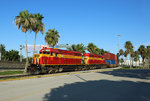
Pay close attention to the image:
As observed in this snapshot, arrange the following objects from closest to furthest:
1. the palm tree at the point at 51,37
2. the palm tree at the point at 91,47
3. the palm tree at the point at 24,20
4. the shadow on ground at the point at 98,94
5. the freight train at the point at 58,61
A: the shadow on ground at the point at 98,94 < the freight train at the point at 58,61 < the palm tree at the point at 24,20 < the palm tree at the point at 51,37 < the palm tree at the point at 91,47

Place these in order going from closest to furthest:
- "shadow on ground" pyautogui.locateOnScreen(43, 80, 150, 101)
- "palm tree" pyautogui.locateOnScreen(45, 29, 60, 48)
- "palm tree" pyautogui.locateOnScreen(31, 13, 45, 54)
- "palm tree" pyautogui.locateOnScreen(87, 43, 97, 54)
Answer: "shadow on ground" pyautogui.locateOnScreen(43, 80, 150, 101)
"palm tree" pyautogui.locateOnScreen(31, 13, 45, 54)
"palm tree" pyautogui.locateOnScreen(45, 29, 60, 48)
"palm tree" pyautogui.locateOnScreen(87, 43, 97, 54)

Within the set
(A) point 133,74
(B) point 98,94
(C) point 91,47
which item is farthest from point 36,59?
(C) point 91,47

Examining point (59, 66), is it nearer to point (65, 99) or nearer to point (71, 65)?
point (71, 65)

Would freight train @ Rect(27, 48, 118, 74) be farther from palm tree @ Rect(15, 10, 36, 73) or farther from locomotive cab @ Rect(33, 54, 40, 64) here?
palm tree @ Rect(15, 10, 36, 73)

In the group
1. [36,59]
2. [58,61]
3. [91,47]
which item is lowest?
[58,61]

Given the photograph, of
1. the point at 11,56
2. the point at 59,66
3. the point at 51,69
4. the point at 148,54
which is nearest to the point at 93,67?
the point at 59,66

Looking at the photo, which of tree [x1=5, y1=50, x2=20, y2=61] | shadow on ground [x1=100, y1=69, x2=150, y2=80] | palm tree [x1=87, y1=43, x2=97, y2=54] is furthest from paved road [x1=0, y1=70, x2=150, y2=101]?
tree [x1=5, y1=50, x2=20, y2=61]

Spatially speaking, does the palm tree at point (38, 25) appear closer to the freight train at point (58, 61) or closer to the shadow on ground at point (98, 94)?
the freight train at point (58, 61)

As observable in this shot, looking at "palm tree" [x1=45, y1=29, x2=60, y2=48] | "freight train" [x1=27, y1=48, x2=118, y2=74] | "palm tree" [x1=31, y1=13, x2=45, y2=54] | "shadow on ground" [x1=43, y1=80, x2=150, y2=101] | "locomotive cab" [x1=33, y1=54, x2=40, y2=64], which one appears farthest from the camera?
"palm tree" [x1=45, y1=29, x2=60, y2=48]

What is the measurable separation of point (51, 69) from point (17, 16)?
1266cm

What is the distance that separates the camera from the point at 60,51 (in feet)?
93.6

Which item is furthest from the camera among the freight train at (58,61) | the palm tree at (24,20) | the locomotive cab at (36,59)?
the palm tree at (24,20)

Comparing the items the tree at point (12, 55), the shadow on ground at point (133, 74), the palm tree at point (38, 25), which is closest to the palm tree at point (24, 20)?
the palm tree at point (38, 25)

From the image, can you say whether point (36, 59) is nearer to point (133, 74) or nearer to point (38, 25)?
point (38, 25)
